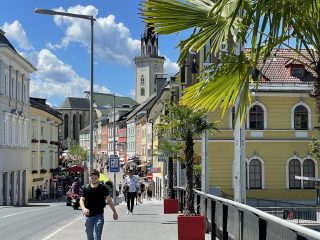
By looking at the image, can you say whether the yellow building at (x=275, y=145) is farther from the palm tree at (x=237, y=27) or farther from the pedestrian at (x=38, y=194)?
the palm tree at (x=237, y=27)

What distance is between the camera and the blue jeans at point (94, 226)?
1067 centimetres

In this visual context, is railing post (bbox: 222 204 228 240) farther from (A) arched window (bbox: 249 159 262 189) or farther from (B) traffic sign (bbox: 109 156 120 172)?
(A) arched window (bbox: 249 159 262 189)

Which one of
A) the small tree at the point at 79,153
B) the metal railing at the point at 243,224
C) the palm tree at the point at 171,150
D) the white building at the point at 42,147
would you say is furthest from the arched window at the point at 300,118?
the small tree at the point at 79,153

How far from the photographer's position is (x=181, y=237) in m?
12.7

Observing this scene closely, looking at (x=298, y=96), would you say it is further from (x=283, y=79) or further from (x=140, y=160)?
(x=140, y=160)

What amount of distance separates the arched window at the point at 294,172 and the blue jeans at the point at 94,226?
29911 mm

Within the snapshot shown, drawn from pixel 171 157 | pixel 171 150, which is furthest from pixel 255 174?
pixel 171 150

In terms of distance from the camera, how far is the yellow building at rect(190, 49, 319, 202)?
3878 cm

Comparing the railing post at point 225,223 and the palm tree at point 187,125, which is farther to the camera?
the palm tree at point 187,125

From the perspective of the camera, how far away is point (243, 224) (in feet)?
31.6

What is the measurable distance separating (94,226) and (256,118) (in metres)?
29.6

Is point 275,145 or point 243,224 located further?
point 275,145

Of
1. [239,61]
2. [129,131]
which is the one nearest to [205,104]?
[239,61]

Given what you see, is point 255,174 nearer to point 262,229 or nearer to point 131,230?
point 131,230
